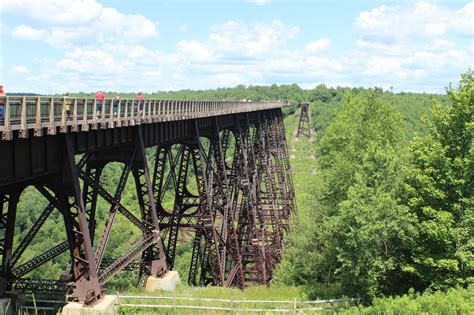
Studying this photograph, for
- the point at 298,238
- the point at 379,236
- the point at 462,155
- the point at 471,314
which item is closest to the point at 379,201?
the point at 379,236

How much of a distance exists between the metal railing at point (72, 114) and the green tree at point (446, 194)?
10333 millimetres

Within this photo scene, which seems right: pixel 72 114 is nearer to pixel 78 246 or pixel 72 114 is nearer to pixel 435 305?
pixel 78 246

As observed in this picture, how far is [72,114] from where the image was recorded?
13.2 m

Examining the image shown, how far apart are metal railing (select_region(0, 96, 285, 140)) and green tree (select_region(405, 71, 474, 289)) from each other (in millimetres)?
10333

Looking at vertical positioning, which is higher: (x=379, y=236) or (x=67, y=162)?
(x=67, y=162)

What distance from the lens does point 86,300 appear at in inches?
537

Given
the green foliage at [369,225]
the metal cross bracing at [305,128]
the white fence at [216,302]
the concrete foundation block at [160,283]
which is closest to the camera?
the white fence at [216,302]

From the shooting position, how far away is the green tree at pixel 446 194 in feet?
51.7

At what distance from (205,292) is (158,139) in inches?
274

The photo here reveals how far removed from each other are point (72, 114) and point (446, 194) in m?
12.9

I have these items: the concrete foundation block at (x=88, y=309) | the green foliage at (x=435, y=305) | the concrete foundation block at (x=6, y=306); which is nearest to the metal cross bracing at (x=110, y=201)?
the concrete foundation block at (x=88, y=309)

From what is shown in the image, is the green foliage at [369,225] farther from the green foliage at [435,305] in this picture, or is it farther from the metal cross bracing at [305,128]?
the metal cross bracing at [305,128]

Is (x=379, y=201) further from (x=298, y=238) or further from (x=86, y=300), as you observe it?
(x=298, y=238)

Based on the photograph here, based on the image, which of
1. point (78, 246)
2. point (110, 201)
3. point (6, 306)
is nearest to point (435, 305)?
point (78, 246)
